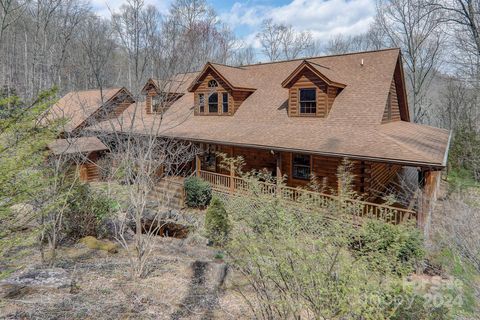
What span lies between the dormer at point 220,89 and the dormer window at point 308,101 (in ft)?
13.2

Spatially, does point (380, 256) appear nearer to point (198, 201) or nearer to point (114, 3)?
point (114, 3)

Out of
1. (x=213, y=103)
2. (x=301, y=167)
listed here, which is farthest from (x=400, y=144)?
(x=213, y=103)

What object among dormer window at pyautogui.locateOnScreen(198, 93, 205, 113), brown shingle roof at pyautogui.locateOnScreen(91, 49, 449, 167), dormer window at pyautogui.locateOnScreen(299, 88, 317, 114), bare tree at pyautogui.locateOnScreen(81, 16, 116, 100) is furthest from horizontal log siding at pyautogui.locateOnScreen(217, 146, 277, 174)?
bare tree at pyautogui.locateOnScreen(81, 16, 116, 100)

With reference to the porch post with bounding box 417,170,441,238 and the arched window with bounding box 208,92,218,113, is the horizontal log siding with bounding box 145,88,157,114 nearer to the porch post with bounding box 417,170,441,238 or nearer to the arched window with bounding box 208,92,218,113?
the arched window with bounding box 208,92,218,113

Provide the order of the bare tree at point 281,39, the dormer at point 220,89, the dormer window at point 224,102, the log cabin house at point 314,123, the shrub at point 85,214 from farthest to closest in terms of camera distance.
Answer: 1. the bare tree at point 281,39
2. the dormer window at point 224,102
3. the dormer at point 220,89
4. the log cabin house at point 314,123
5. the shrub at point 85,214

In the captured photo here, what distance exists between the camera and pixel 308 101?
1446 centimetres

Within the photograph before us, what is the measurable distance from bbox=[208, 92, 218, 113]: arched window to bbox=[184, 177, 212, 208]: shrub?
17.2 ft

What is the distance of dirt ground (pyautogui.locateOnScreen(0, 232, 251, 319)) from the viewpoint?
211 inches

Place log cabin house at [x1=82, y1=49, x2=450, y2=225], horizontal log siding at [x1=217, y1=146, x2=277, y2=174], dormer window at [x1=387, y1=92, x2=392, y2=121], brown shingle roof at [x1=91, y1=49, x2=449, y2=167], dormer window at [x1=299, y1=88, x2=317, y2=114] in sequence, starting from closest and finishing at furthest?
brown shingle roof at [x1=91, y1=49, x2=449, y2=167], log cabin house at [x1=82, y1=49, x2=450, y2=225], dormer window at [x1=299, y1=88, x2=317, y2=114], dormer window at [x1=387, y1=92, x2=392, y2=121], horizontal log siding at [x1=217, y1=146, x2=277, y2=174]

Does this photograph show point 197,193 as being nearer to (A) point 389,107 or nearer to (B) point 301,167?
(B) point 301,167

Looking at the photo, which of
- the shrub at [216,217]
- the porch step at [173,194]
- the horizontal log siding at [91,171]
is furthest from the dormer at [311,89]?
the horizontal log siding at [91,171]

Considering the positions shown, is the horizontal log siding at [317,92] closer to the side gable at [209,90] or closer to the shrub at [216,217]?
the side gable at [209,90]

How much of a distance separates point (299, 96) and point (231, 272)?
9.67 meters

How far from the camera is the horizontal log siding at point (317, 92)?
13.9m
